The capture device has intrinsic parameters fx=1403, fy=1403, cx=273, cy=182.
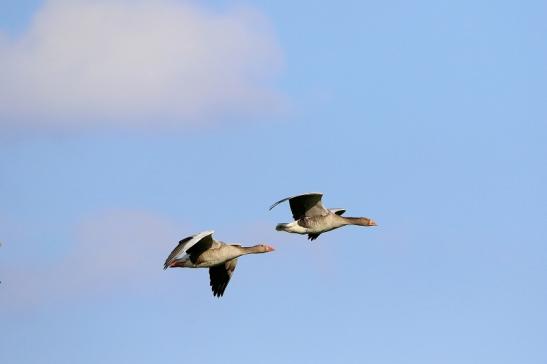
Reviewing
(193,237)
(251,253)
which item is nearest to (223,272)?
(251,253)

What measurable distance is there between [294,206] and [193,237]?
4.15m

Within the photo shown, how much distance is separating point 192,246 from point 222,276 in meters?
4.91

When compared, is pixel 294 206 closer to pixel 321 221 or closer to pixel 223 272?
pixel 321 221

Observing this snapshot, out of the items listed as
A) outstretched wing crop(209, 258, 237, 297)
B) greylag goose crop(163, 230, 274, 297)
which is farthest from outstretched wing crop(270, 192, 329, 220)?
outstretched wing crop(209, 258, 237, 297)

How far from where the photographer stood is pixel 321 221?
4744 cm

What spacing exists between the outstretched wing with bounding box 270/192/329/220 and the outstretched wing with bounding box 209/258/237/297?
4.42 meters

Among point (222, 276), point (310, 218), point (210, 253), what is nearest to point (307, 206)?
point (310, 218)

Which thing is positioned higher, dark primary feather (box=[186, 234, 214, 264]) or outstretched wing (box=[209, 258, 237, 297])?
outstretched wing (box=[209, 258, 237, 297])

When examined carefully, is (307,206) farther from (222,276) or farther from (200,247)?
(222,276)

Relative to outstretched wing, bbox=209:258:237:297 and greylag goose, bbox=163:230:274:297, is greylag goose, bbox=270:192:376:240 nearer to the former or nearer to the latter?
greylag goose, bbox=163:230:274:297

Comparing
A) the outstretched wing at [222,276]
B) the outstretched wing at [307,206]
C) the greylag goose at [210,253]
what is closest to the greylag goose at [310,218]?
the outstretched wing at [307,206]

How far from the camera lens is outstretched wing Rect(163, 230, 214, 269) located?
143 ft

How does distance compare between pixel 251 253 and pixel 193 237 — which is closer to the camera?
pixel 193 237

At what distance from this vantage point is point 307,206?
47.2 meters
